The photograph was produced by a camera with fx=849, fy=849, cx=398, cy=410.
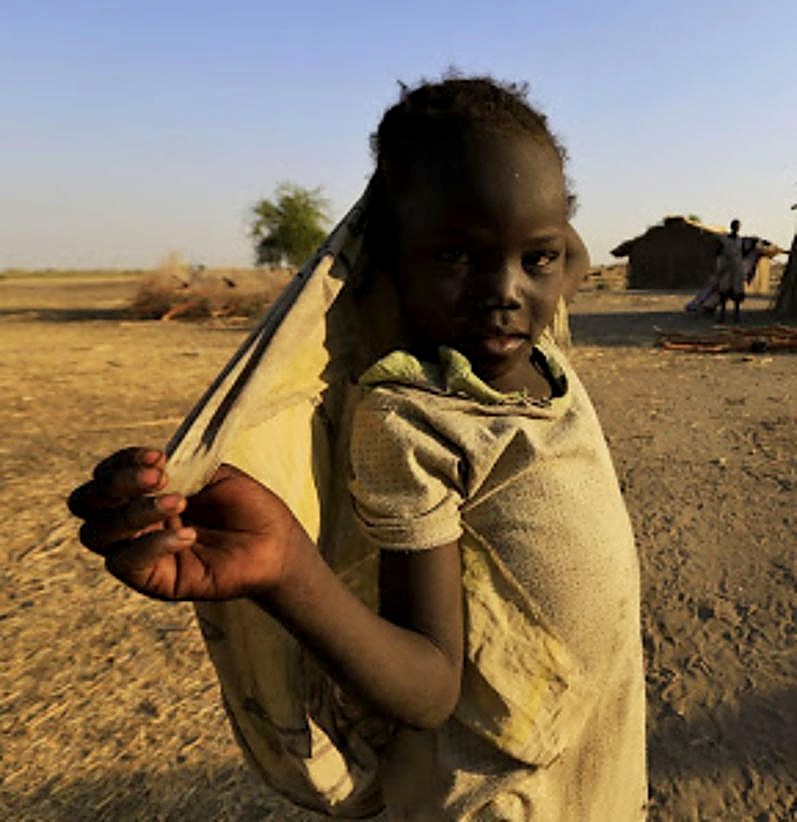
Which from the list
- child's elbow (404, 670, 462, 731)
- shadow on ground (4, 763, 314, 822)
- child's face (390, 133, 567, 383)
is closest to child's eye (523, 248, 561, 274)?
child's face (390, 133, 567, 383)

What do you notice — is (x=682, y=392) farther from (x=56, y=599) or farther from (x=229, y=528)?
(x=229, y=528)

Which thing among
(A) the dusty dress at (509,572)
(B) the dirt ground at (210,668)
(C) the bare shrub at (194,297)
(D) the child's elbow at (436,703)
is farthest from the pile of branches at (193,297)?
(D) the child's elbow at (436,703)

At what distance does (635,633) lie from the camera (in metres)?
1.05

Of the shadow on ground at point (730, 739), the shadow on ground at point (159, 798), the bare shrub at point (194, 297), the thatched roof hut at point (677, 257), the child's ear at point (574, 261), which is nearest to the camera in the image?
the child's ear at point (574, 261)

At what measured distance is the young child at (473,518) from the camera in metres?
0.80

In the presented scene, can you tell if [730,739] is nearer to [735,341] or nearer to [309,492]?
[309,492]

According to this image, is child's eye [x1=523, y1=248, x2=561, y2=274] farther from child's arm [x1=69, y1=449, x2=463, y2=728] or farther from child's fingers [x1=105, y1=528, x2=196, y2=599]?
child's fingers [x1=105, y1=528, x2=196, y2=599]

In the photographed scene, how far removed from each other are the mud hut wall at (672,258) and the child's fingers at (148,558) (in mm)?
21786

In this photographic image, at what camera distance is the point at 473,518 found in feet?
2.88

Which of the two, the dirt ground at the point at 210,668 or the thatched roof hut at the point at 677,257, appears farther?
the thatched roof hut at the point at 677,257

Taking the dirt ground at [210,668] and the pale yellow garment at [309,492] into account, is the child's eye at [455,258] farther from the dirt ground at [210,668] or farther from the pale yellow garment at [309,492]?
the dirt ground at [210,668]

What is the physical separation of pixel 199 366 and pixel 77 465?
455 centimetres

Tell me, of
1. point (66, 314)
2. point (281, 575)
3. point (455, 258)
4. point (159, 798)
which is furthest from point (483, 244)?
point (66, 314)

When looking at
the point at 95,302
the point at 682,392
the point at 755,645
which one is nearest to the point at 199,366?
the point at 682,392
